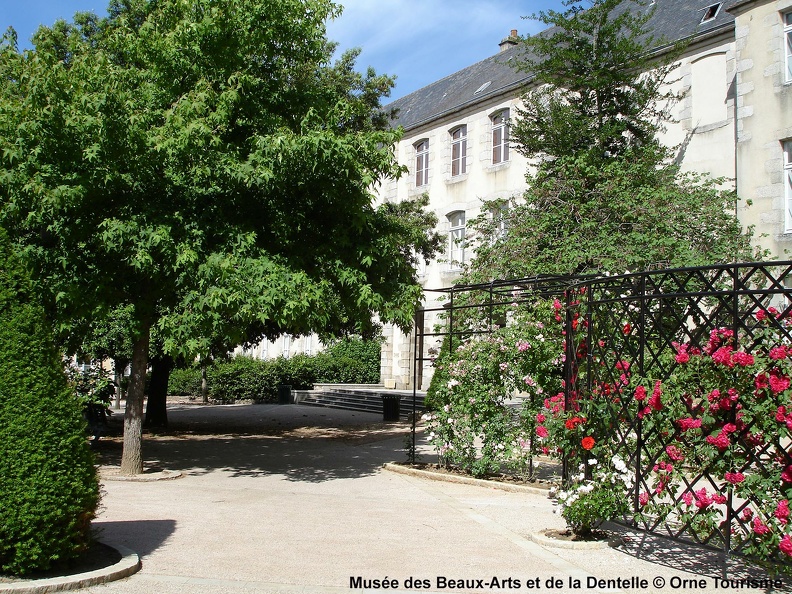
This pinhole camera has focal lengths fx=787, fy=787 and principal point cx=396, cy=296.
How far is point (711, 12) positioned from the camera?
21219 mm

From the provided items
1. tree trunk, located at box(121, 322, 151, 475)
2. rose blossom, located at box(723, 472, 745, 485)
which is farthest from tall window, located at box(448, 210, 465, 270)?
rose blossom, located at box(723, 472, 745, 485)

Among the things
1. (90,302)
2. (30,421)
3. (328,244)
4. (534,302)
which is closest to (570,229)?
(534,302)

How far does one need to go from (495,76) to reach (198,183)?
816 inches

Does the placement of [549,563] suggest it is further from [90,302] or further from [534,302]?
[90,302]

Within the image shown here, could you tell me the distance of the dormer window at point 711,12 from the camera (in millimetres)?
20958

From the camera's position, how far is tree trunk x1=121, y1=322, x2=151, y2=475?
36.7ft

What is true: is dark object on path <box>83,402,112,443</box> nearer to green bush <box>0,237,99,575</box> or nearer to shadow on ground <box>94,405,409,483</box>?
shadow on ground <box>94,405,409,483</box>

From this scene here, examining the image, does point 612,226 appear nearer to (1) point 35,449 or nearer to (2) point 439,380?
(2) point 439,380

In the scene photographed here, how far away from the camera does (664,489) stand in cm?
565

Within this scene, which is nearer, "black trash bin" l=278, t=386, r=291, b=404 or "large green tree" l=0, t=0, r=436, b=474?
"large green tree" l=0, t=0, r=436, b=474

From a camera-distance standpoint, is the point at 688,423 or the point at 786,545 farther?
the point at 688,423

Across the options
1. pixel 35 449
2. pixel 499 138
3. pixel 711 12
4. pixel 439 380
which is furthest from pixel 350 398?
pixel 35 449

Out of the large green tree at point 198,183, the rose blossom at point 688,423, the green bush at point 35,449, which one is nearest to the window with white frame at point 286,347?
the large green tree at point 198,183

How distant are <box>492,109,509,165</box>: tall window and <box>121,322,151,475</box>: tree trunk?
56.8 ft
